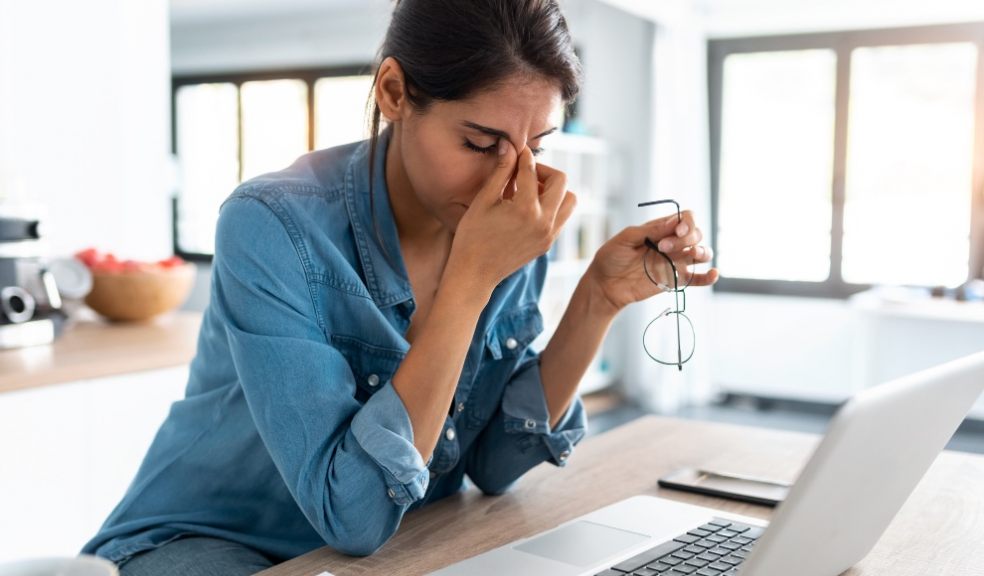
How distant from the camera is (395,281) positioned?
1.14 metres

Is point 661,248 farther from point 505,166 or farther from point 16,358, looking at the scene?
point 16,358

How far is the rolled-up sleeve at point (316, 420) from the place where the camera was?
96 cm

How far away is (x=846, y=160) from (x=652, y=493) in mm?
4536

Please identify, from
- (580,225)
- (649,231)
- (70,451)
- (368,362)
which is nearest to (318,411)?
(368,362)

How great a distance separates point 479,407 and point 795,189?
461cm

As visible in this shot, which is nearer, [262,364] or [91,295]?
[262,364]

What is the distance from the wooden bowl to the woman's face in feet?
4.95

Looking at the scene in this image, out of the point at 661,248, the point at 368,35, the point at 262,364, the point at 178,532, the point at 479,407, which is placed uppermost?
the point at 368,35

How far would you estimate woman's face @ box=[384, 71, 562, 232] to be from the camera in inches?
41.6

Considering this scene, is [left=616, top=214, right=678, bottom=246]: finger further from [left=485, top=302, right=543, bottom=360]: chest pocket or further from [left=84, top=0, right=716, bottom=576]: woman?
[left=485, top=302, right=543, bottom=360]: chest pocket

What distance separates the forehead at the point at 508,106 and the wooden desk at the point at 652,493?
46 centimetres

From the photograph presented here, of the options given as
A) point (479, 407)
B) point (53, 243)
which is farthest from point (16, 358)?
point (479, 407)

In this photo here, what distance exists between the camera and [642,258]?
1226 millimetres

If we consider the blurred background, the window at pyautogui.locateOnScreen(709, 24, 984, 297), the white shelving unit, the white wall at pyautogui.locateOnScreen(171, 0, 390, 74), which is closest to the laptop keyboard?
the blurred background
